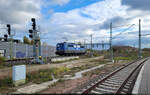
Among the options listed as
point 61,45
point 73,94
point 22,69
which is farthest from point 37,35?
point 73,94

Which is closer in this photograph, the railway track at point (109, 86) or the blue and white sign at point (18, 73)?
the railway track at point (109, 86)

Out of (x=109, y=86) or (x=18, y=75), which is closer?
(x=109, y=86)

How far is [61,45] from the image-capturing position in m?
31.4

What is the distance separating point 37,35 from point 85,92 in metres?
14.7

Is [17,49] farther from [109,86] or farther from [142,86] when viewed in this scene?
[142,86]

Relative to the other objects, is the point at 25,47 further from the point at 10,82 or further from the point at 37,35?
the point at 10,82

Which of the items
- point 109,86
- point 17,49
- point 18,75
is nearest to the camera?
point 109,86

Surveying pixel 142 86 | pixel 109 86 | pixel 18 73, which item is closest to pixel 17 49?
pixel 18 73

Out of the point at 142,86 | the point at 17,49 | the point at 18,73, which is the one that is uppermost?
the point at 17,49

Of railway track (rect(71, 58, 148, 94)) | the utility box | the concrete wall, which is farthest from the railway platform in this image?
the concrete wall

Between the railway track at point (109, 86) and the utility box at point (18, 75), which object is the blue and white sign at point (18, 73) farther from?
the railway track at point (109, 86)

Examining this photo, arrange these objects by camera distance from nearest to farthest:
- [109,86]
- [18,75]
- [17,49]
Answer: [109,86], [18,75], [17,49]

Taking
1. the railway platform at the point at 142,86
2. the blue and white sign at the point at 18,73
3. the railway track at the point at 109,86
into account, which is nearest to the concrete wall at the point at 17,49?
the blue and white sign at the point at 18,73

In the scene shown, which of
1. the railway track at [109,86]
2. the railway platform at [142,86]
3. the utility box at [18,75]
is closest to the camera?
the railway track at [109,86]
